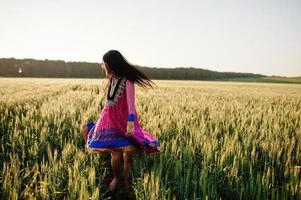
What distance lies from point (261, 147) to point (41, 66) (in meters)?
65.2

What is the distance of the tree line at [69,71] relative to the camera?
200ft

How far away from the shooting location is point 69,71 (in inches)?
2581

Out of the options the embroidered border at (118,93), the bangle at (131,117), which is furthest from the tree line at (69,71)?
the bangle at (131,117)

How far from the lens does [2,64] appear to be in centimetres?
6181

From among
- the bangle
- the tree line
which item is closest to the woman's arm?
the bangle

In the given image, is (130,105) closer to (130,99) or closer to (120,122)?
(130,99)

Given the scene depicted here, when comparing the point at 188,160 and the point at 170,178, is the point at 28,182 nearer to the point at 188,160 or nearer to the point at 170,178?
the point at 170,178

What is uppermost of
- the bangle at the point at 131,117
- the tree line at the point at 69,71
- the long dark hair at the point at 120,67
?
the tree line at the point at 69,71

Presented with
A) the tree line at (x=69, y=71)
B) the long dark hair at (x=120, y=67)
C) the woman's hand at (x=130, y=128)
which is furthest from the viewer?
the tree line at (x=69, y=71)

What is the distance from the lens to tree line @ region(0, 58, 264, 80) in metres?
60.9

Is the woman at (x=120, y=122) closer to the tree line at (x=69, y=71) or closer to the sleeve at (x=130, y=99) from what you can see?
the sleeve at (x=130, y=99)

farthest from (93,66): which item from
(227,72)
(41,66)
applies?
(227,72)

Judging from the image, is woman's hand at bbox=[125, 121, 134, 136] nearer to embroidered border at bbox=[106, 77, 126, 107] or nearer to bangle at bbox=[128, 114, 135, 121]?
bangle at bbox=[128, 114, 135, 121]

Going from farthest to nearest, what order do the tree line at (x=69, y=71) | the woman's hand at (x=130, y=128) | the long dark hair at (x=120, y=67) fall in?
the tree line at (x=69, y=71) → the long dark hair at (x=120, y=67) → the woman's hand at (x=130, y=128)
